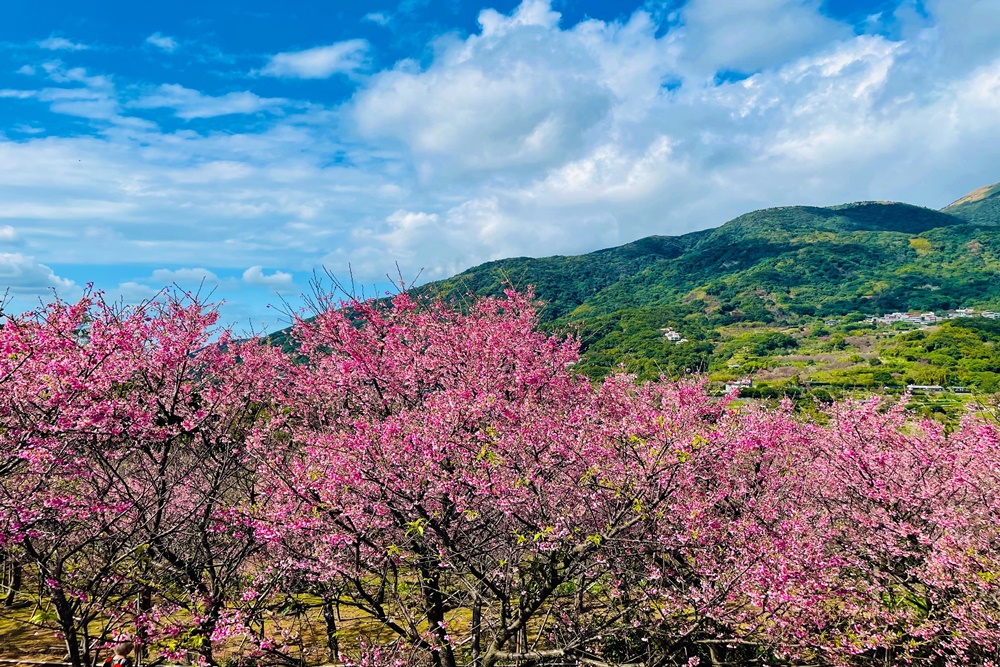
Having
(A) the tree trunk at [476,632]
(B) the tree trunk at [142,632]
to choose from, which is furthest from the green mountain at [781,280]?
Answer: (B) the tree trunk at [142,632]

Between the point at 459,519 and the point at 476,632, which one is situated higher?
the point at 459,519

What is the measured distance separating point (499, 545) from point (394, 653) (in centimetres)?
248

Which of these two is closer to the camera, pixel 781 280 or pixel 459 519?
pixel 459 519

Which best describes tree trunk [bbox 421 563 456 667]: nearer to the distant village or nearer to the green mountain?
the green mountain

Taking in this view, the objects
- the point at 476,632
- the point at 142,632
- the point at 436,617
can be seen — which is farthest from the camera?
the point at 436,617

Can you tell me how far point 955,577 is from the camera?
8438 millimetres

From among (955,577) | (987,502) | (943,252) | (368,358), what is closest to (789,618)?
(955,577)

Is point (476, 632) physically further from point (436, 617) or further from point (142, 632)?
point (142, 632)

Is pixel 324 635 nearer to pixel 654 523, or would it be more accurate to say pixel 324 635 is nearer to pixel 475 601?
pixel 475 601

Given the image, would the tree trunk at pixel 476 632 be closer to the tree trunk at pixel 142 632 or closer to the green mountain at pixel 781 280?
the tree trunk at pixel 142 632

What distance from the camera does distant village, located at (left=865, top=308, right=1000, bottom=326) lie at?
119463 millimetres

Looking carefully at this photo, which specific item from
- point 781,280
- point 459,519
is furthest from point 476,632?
point 781,280

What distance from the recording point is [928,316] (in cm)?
12750

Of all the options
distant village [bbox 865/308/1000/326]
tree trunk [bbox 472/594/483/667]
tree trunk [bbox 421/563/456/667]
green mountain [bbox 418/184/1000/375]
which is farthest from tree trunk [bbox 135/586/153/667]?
distant village [bbox 865/308/1000/326]
